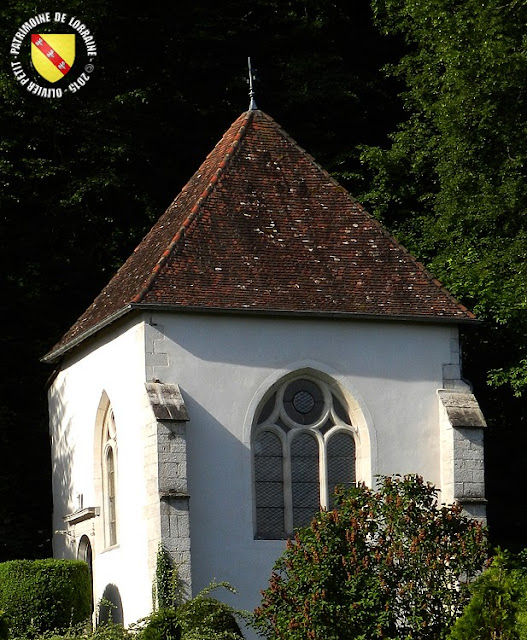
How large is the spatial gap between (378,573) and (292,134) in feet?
61.6

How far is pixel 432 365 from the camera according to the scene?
80.5 ft

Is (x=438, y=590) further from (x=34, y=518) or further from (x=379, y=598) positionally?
(x=34, y=518)

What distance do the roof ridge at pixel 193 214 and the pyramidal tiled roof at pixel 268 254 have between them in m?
0.02

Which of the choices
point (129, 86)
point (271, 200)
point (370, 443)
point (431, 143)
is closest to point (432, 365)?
point (370, 443)

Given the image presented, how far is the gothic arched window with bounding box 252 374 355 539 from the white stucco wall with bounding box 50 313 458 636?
279 mm

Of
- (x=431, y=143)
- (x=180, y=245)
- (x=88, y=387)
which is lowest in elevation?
(x=88, y=387)

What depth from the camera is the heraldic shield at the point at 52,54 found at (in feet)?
110

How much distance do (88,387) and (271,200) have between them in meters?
4.37

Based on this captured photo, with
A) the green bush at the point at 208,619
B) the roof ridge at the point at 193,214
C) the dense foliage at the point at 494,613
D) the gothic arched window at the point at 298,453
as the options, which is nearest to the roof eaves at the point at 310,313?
the roof ridge at the point at 193,214

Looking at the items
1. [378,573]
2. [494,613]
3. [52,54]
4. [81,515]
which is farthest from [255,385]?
[52,54]

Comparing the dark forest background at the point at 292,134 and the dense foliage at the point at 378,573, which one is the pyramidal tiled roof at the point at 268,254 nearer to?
the dark forest background at the point at 292,134

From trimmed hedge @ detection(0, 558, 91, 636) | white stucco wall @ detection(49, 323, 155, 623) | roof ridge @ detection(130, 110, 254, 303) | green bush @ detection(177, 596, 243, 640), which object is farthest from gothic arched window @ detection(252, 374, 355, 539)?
trimmed hedge @ detection(0, 558, 91, 636)

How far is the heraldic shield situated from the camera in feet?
110

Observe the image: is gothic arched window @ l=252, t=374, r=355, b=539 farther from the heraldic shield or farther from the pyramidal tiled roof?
the heraldic shield
